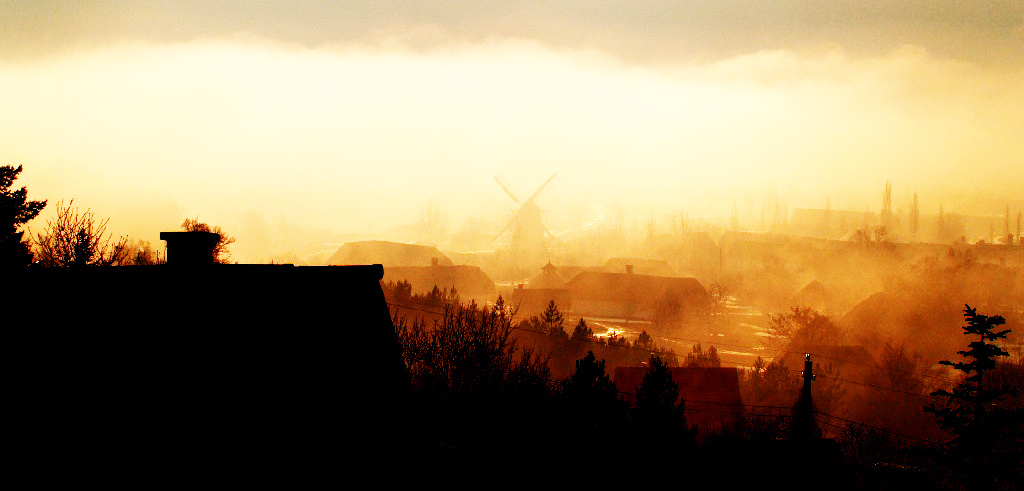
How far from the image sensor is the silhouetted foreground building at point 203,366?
11.6 metres

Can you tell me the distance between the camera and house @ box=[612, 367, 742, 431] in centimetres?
5731

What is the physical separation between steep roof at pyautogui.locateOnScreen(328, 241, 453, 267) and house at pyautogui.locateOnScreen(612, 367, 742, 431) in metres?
91.1

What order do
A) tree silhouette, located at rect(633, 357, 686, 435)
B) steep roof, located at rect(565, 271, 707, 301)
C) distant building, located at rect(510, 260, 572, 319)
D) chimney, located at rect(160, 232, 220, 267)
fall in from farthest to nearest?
steep roof, located at rect(565, 271, 707, 301) → distant building, located at rect(510, 260, 572, 319) → tree silhouette, located at rect(633, 357, 686, 435) → chimney, located at rect(160, 232, 220, 267)

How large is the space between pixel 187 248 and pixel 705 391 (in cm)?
4946

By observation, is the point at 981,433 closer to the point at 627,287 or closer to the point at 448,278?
the point at 627,287

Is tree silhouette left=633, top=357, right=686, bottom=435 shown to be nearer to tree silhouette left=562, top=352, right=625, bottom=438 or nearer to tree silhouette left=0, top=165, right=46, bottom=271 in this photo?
tree silhouette left=562, top=352, right=625, bottom=438

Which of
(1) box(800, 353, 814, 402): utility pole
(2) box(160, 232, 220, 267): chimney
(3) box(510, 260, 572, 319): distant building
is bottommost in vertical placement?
(3) box(510, 260, 572, 319): distant building

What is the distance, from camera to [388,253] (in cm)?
14988

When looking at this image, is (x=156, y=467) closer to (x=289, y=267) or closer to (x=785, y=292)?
(x=289, y=267)

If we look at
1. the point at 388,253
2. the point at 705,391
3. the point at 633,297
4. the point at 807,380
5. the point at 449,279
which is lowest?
the point at 705,391

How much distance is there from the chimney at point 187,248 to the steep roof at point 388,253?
129029mm

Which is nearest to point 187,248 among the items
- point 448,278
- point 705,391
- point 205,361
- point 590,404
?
point 205,361

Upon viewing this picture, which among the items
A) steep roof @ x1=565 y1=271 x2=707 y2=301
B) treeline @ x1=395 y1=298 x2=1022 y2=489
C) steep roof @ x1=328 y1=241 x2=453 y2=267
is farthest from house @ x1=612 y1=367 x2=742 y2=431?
steep roof @ x1=328 y1=241 x2=453 y2=267

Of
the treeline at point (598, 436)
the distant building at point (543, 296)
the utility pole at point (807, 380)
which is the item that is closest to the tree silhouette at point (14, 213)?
the treeline at point (598, 436)
